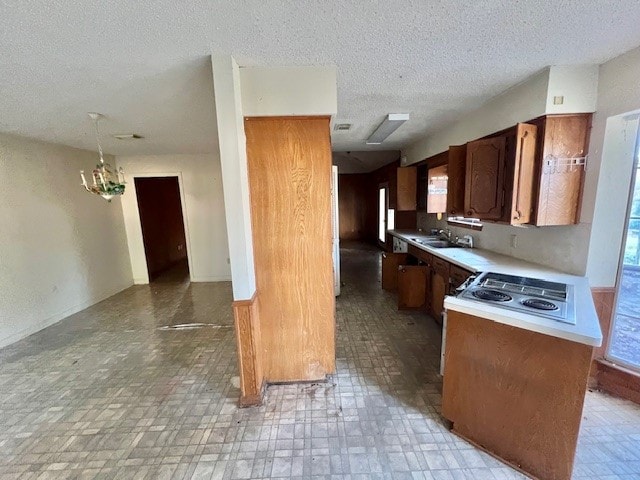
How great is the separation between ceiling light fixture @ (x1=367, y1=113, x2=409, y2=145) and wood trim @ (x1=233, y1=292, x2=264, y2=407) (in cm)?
244

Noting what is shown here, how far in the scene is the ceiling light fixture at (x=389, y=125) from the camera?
295cm

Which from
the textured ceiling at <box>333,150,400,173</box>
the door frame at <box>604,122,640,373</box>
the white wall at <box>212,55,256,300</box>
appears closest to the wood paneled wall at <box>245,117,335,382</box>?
the white wall at <box>212,55,256,300</box>

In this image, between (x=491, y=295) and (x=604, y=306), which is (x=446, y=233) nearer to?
(x=604, y=306)

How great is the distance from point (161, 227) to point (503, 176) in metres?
6.12

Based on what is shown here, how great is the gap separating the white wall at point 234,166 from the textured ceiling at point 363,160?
5194mm

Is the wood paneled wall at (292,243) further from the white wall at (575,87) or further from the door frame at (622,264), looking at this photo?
the door frame at (622,264)

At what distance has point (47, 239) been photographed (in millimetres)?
3359

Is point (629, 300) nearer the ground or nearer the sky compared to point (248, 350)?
nearer the sky

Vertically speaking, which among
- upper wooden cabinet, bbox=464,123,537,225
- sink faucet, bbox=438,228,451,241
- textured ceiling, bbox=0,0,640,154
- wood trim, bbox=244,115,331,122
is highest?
textured ceiling, bbox=0,0,640,154

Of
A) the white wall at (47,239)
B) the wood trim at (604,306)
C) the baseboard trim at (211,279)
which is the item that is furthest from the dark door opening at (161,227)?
the wood trim at (604,306)

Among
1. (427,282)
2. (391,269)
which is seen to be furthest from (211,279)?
(427,282)

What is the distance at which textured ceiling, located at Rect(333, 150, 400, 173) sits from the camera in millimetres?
6493

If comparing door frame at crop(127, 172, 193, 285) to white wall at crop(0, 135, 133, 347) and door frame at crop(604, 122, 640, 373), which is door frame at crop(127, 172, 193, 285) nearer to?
white wall at crop(0, 135, 133, 347)

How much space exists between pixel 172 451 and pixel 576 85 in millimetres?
3612
